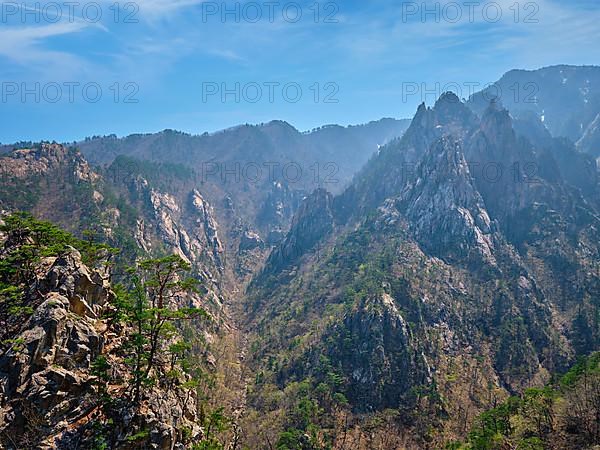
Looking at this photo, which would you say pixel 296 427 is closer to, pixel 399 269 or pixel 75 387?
pixel 75 387

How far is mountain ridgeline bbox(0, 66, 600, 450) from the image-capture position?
3812 cm

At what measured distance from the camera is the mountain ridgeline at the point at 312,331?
38.1 metres

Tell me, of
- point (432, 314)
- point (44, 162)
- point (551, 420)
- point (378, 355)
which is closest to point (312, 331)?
point (378, 355)

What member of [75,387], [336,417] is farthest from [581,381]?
[75,387]

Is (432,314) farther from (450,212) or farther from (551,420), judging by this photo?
(551,420)

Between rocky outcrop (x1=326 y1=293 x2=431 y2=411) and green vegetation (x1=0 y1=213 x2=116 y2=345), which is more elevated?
green vegetation (x1=0 y1=213 x2=116 y2=345)

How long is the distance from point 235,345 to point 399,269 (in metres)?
67.0

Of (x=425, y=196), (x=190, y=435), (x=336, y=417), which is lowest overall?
(x=336, y=417)

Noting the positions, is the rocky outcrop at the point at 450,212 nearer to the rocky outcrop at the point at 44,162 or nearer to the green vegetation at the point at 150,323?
the green vegetation at the point at 150,323

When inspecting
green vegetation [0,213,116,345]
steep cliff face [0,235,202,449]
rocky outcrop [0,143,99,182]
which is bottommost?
steep cliff face [0,235,202,449]

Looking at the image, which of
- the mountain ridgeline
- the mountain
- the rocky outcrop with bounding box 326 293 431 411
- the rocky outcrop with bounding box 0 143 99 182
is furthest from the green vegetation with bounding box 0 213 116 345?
the rocky outcrop with bounding box 0 143 99 182

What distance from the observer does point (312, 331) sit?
13375 cm

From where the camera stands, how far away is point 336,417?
9788 cm

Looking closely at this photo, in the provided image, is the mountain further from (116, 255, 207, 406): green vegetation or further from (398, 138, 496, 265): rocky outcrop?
(116, 255, 207, 406): green vegetation
